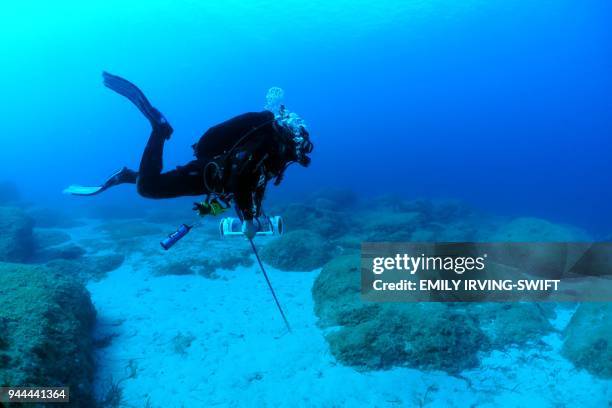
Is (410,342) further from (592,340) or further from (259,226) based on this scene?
(259,226)

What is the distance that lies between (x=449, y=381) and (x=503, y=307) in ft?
9.83

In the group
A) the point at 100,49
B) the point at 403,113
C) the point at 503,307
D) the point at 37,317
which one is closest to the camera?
the point at 37,317

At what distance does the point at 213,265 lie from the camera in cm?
1157

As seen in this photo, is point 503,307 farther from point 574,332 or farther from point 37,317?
point 37,317

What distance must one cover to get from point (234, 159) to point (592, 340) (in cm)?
682

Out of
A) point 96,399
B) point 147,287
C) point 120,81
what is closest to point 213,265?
point 147,287

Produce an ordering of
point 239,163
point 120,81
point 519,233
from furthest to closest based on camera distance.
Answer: point 519,233, point 120,81, point 239,163

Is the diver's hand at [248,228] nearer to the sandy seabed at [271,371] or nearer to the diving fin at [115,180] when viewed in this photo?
the diving fin at [115,180]

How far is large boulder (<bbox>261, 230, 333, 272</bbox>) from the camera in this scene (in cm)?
1138

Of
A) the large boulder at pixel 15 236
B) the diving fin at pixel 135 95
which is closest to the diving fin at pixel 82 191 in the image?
the diving fin at pixel 135 95

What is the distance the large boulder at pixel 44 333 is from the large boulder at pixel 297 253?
18.6 feet

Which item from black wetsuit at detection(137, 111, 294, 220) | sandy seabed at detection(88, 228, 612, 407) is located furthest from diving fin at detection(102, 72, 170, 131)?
sandy seabed at detection(88, 228, 612, 407)

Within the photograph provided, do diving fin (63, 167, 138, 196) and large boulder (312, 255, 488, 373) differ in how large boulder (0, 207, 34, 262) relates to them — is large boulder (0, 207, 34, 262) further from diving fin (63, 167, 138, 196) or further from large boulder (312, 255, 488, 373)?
large boulder (312, 255, 488, 373)

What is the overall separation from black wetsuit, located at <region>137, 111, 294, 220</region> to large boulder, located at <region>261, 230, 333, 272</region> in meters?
6.84
